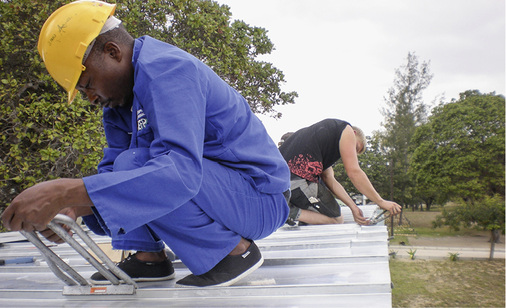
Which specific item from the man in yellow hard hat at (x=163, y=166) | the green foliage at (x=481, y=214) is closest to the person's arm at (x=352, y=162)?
the man in yellow hard hat at (x=163, y=166)

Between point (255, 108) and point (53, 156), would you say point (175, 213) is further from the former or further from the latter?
point (255, 108)

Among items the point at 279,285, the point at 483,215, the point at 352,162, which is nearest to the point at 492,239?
the point at 483,215

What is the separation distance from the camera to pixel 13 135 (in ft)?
16.4

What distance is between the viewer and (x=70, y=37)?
138cm

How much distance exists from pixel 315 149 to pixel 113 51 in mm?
2482

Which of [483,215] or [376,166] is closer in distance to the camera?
[483,215]

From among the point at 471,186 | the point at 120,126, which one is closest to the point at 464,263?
the point at 471,186

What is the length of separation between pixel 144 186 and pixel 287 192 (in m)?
0.84

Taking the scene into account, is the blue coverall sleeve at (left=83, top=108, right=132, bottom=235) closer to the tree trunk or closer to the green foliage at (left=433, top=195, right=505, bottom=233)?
the tree trunk

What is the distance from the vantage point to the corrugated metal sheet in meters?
1.43

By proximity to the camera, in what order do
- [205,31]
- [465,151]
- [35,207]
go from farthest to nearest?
[465,151]
[205,31]
[35,207]

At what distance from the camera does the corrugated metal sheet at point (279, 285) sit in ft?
4.68

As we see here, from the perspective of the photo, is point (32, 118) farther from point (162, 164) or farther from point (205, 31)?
point (162, 164)

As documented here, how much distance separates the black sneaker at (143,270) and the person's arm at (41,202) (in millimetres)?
659
